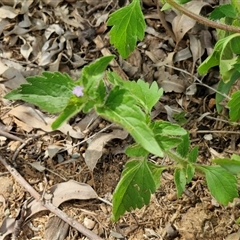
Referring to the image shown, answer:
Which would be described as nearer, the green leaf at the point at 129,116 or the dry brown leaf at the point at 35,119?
the green leaf at the point at 129,116

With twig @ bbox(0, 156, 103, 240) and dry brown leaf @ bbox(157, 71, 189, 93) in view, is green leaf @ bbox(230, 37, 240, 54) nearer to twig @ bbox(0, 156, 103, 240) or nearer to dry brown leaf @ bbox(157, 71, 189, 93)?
dry brown leaf @ bbox(157, 71, 189, 93)

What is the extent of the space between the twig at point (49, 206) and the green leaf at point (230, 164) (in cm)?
68

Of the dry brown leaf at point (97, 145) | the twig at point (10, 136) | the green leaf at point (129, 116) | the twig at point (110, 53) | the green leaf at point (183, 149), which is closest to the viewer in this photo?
the green leaf at point (129, 116)

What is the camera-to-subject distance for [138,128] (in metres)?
1.75

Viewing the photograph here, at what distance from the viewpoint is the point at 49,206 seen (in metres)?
2.63

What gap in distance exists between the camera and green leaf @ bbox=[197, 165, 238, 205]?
7.48 feet

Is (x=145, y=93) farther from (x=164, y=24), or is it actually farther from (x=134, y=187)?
(x=164, y=24)

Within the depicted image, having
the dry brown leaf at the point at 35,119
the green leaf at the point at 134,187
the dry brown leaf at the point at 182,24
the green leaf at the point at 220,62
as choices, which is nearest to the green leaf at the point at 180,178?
the green leaf at the point at 134,187

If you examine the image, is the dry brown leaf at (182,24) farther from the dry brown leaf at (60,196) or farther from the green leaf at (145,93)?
the dry brown leaf at (60,196)

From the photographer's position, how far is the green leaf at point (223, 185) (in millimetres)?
2279

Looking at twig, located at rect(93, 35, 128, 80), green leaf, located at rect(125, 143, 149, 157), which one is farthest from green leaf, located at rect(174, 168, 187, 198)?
twig, located at rect(93, 35, 128, 80)

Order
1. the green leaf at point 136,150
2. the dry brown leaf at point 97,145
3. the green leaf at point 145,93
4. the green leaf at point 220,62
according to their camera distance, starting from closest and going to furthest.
→ the green leaf at point 136,150 → the green leaf at point 145,93 → the green leaf at point 220,62 → the dry brown leaf at point 97,145

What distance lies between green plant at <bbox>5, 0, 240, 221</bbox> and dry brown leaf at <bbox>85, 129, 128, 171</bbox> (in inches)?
18.2

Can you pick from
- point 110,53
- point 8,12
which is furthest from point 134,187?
point 8,12
